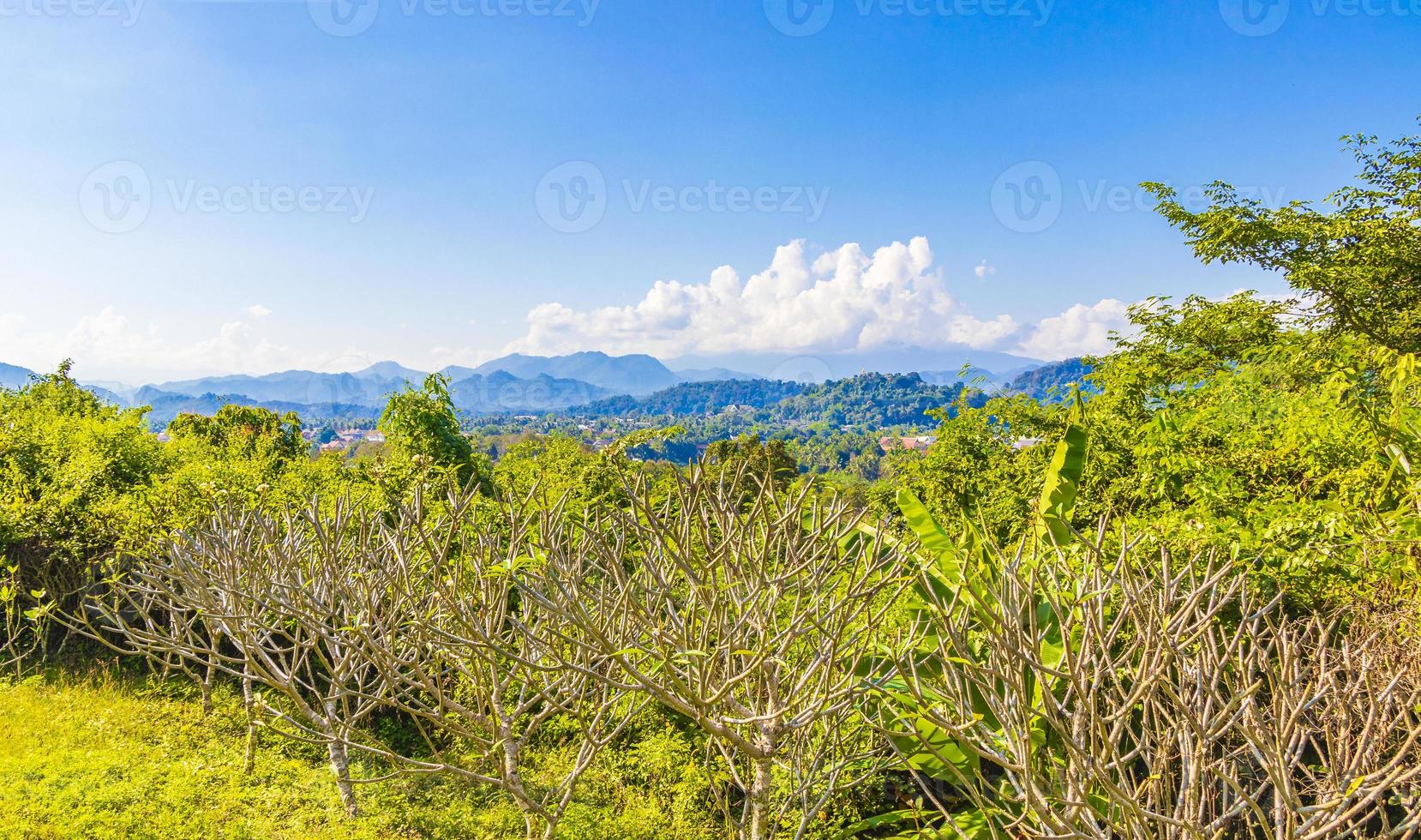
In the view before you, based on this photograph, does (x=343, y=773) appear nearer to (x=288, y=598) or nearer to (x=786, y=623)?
(x=288, y=598)

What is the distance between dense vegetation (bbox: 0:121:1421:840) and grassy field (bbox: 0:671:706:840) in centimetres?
4

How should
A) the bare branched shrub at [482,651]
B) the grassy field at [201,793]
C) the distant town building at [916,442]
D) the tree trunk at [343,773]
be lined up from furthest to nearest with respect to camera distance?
the distant town building at [916,442] → the grassy field at [201,793] → the tree trunk at [343,773] → the bare branched shrub at [482,651]

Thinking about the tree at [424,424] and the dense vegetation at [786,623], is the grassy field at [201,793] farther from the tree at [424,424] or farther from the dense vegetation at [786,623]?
the tree at [424,424]

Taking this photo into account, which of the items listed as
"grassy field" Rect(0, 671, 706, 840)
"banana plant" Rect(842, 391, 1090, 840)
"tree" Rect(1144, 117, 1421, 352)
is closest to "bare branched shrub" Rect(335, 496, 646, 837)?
"grassy field" Rect(0, 671, 706, 840)

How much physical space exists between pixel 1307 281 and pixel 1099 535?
41.6ft

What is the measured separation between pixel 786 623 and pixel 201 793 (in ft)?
15.0

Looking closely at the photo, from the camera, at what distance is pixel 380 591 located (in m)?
3.30

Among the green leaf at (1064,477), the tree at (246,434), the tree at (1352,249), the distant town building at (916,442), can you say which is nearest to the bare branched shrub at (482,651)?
the green leaf at (1064,477)

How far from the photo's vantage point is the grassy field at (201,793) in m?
4.24

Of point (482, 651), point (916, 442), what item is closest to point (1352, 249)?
point (916, 442)

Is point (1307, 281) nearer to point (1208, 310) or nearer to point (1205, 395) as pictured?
point (1208, 310)

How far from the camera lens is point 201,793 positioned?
15.4ft

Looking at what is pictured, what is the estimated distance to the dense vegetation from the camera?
1927 mm

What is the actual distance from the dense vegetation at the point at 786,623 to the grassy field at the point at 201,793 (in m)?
0.04
